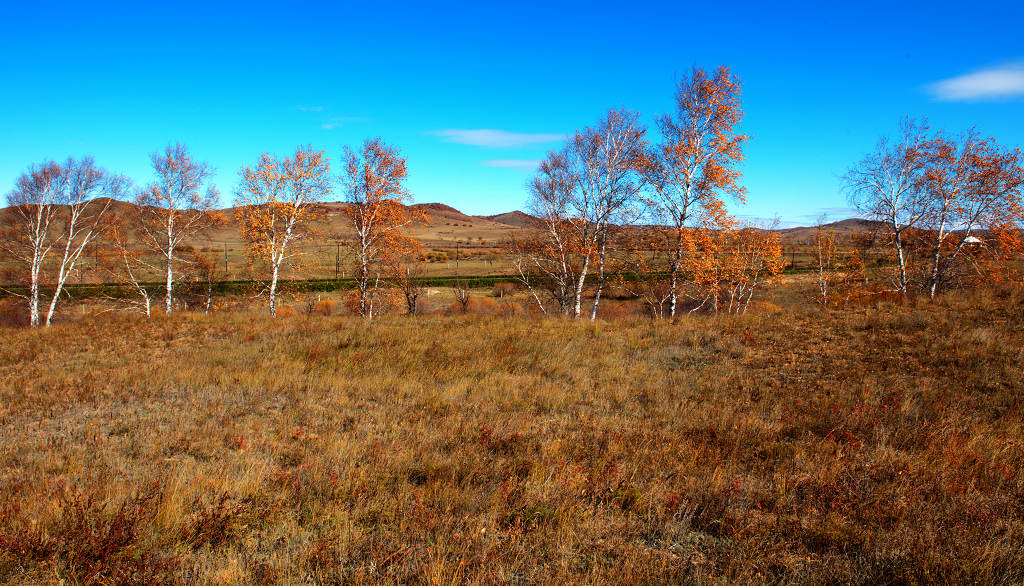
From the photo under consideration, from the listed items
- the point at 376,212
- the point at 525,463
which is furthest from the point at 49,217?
Answer: the point at 525,463

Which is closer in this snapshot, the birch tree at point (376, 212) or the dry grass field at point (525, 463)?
the dry grass field at point (525, 463)

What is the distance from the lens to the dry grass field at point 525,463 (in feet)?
11.6

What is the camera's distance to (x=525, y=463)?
17.5ft

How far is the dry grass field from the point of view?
3.54m

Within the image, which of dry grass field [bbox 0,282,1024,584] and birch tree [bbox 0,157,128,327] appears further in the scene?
birch tree [bbox 0,157,128,327]

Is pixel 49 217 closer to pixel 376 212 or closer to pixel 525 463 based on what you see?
pixel 376 212

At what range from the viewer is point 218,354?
1075 centimetres

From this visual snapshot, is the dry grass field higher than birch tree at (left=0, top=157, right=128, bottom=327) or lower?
lower

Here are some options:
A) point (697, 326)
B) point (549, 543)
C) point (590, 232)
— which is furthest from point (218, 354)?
point (590, 232)

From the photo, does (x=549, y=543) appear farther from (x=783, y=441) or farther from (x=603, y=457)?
(x=783, y=441)

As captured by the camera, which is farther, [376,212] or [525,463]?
[376,212]

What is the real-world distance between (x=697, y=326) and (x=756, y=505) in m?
9.40

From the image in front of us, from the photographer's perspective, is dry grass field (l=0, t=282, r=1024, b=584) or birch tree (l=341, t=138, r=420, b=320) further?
birch tree (l=341, t=138, r=420, b=320)

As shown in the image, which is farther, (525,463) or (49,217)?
(49,217)
